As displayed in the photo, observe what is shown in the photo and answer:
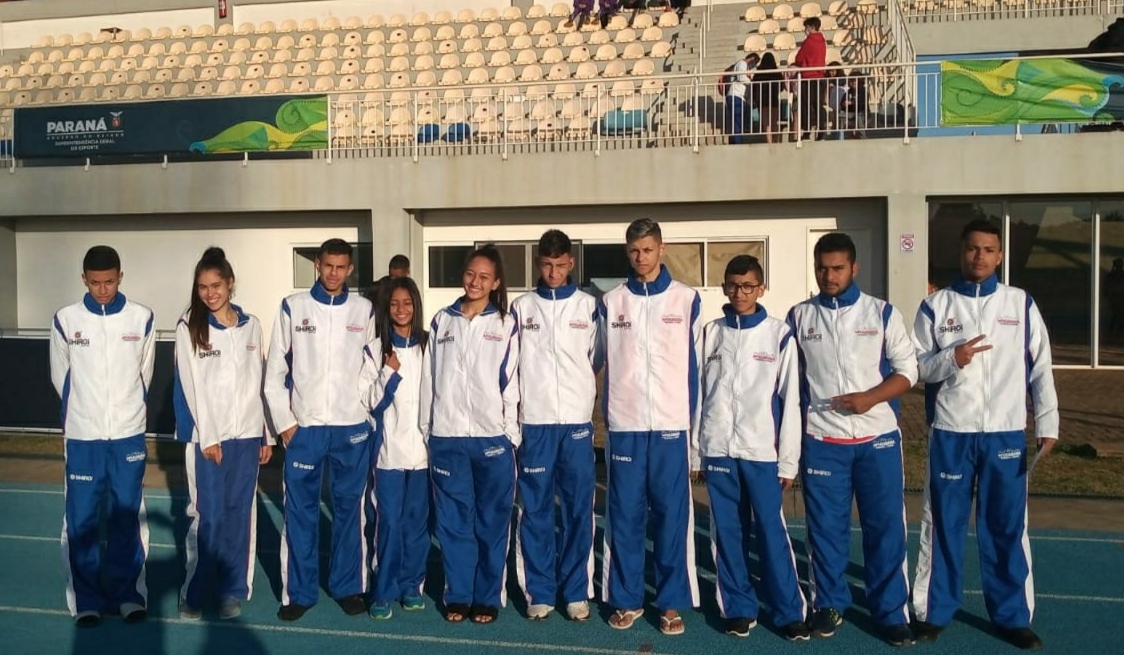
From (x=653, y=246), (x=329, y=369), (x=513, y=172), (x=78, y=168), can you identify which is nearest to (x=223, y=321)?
(x=329, y=369)

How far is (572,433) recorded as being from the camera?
5.62m

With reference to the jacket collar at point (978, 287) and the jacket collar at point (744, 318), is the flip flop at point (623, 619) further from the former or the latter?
the jacket collar at point (978, 287)

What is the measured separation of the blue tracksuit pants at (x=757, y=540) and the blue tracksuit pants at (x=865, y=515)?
16 centimetres

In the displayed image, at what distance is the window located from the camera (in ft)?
55.3

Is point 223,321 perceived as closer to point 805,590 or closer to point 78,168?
point 805,590

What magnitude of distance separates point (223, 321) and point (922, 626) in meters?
4.07

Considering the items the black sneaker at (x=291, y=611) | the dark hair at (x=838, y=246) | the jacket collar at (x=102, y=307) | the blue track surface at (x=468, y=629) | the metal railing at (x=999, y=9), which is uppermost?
the metal railing at (x=999, y=9)

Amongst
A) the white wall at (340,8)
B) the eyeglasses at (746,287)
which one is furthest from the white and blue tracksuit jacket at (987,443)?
the white wall at (340,8)

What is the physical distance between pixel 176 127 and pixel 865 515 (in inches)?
597

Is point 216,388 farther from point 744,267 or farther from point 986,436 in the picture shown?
point 986,436

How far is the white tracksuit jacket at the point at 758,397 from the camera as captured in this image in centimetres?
541

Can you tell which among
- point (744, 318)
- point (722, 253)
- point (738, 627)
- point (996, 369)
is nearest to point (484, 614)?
point (738, 627)

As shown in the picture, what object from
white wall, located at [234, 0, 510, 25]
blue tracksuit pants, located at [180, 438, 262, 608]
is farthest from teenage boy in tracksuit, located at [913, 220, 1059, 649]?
white wall, located at [234, 0, 510, 25]

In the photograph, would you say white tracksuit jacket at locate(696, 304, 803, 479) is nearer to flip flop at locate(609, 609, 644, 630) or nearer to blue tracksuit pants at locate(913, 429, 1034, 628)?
blue tracksuit pants at locate(913, 429, 1034, 628)
